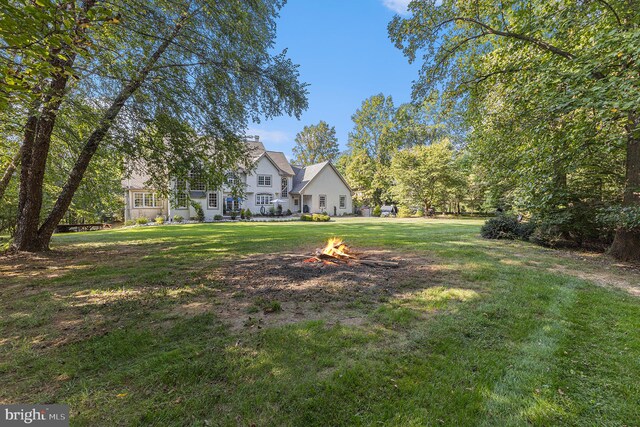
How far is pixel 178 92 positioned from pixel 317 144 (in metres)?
49.7

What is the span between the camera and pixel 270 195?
32.1 meters

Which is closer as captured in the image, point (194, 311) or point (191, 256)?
point (194, 311)

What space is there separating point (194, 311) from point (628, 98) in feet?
24.5

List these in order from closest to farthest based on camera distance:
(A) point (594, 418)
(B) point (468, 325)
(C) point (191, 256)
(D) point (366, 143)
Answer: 1. (A) point (594, 418)
2. (B) point (468, 325)
3. (C) point (191, 256)
4. (D) point (366, 143)

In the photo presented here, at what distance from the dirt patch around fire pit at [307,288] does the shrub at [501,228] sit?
5917 millimetres

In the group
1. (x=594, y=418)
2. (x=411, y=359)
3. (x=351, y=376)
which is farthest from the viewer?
(x=411, y=359)

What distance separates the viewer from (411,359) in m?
2.73

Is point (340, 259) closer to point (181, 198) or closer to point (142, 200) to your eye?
point (181, 198)

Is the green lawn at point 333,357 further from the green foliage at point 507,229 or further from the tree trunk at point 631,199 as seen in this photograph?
the green foliage at point 507,229

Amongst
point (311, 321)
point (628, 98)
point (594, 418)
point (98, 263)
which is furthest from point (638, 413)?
point (98, 263)

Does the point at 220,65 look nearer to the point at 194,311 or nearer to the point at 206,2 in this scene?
the point at 206,2

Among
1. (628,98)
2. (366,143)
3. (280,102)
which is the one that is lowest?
(628,98)

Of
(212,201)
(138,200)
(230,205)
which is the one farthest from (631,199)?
(138,200)

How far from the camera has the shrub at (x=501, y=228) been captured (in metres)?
11.1
